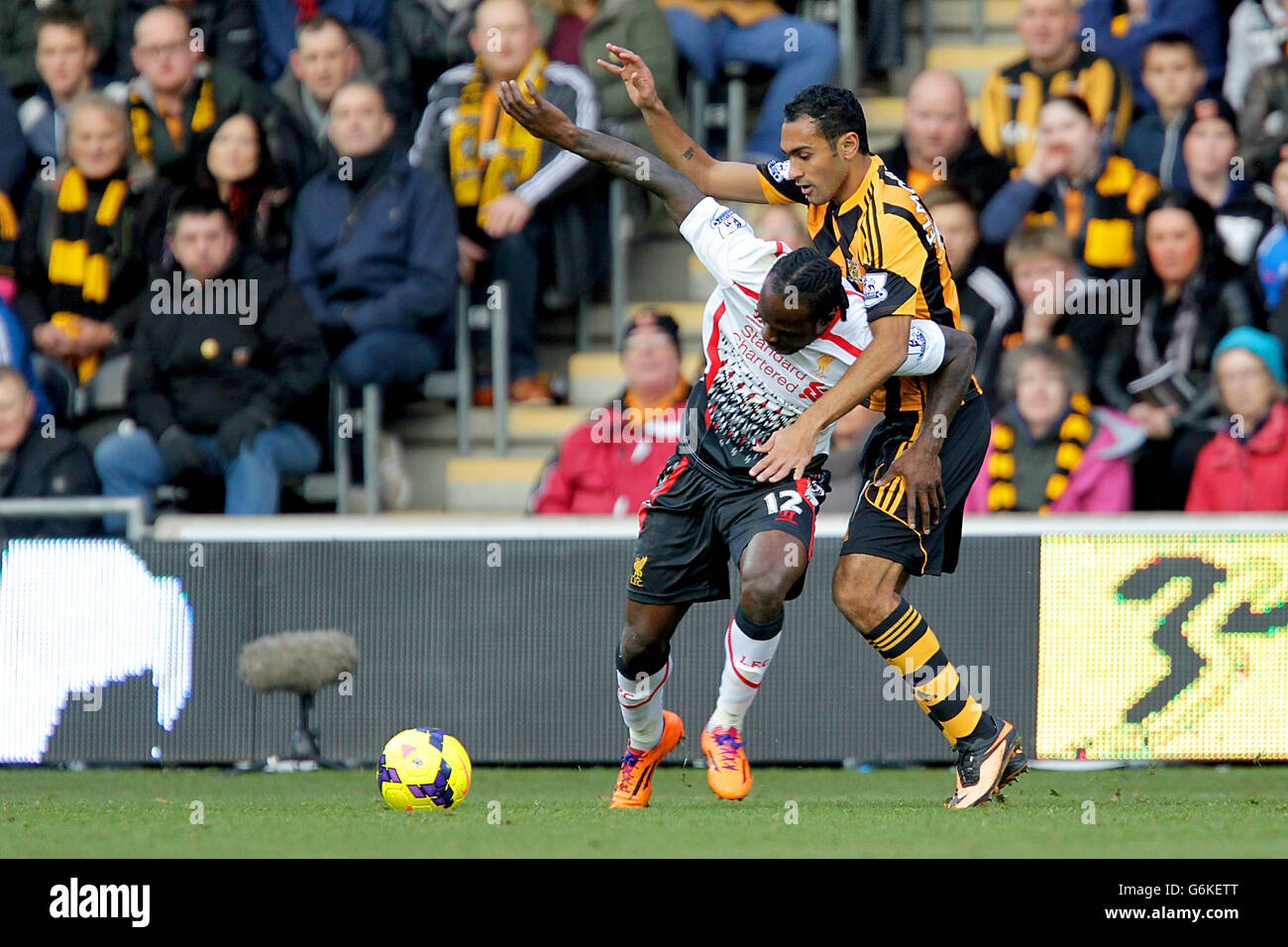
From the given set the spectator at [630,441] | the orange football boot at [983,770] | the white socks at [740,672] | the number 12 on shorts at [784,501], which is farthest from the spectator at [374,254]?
the orange football boot at [983,770]

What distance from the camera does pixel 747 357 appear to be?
6.07m

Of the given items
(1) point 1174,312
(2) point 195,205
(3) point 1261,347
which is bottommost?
(3) point 1261,347

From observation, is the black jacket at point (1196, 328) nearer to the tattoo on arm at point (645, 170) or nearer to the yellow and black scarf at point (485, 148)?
the yellow and black scarf at point (485, 148)

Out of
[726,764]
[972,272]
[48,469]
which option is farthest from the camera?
[972,272]

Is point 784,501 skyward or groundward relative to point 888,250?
groundward

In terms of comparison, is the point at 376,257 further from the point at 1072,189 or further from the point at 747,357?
→ the point at 747,357

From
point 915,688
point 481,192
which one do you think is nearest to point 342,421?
point 481,192

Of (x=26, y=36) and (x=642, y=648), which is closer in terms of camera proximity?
(x=642, y=648)

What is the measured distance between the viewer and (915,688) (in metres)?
5.91

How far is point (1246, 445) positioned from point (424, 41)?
521 cm

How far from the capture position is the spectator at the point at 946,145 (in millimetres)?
9648

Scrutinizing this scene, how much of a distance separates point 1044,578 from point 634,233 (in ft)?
12.5

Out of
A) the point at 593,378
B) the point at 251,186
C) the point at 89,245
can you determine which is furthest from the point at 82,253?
the point at 593,378

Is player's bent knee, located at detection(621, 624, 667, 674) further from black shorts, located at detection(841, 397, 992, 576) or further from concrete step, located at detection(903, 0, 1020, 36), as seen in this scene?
concrete step, located at detection(903, 0, 1020, 36)
